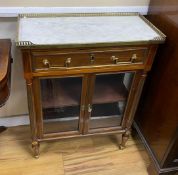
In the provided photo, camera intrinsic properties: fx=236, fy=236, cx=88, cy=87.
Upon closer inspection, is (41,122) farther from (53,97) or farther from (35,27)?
(35,27)

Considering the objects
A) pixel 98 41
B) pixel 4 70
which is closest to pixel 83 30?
pixel 98 41

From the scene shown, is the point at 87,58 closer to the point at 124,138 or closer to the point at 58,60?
the point at 58,60

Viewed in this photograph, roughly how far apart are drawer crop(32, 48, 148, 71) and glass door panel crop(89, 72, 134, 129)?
0.10 metres

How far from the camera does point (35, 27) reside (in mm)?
1075

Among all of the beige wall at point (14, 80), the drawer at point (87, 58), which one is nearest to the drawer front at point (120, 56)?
the drawer at point (87, 58)

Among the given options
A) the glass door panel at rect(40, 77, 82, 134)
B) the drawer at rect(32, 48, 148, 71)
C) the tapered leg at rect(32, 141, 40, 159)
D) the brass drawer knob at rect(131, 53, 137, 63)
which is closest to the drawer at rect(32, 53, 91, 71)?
the drawer at rect(32, 48, 148, 71)

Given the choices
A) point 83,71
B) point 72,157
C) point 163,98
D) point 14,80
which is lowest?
point 72,157

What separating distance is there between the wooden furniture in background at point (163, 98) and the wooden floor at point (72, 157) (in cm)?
16

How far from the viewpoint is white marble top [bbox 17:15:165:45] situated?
997mm

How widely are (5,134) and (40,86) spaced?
25.9 inches

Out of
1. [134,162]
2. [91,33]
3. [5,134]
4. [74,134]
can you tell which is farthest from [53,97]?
[134,162]

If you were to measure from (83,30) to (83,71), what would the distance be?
188mm

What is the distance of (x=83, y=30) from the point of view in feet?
3.56

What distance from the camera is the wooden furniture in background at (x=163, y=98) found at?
1119 millimetres
